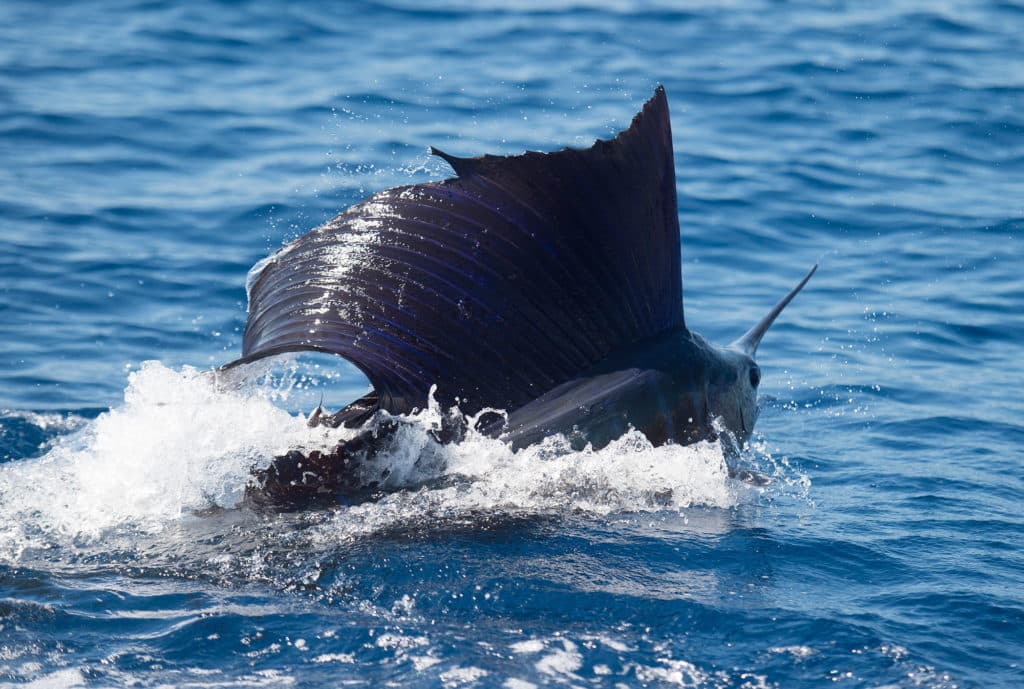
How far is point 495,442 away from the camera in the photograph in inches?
185

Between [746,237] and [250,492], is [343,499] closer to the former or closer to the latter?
[250,492]

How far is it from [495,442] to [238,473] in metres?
0.92

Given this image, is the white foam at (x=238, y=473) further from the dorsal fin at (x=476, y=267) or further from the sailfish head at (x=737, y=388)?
the sailfish head at (x=737, y=388)

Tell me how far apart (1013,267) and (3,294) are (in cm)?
695

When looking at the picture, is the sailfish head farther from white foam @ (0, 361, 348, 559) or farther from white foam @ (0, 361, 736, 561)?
white foam @ (0, 361, 348, 559)

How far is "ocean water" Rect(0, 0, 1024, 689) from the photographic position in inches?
154

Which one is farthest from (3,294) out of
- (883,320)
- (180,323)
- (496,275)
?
(883,320)

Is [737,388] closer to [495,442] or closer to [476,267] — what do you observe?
[495,442]

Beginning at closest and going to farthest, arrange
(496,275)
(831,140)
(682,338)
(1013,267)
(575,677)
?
1. (575,677)
2. (496,275)
3. (682,338)
4. (1013,267)
5. (831,140)

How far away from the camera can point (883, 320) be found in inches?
336

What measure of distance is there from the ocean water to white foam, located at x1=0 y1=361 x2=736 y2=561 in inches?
0.5

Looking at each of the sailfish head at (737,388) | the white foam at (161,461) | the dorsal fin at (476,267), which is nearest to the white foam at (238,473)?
the white foam at (161,461)

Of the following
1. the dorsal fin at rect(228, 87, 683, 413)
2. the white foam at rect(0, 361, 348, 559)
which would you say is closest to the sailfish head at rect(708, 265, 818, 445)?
the dorsal fin at rect(228, 87, 683, 413)

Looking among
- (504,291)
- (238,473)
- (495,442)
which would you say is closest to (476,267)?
(504,291)
